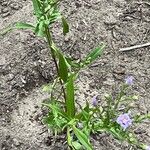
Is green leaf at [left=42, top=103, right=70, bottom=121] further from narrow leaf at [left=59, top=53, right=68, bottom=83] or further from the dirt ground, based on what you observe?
the dirt ground

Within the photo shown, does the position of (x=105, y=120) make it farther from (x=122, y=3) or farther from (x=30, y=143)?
(x=122, y=3)

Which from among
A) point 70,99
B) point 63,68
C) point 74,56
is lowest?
point 74,56

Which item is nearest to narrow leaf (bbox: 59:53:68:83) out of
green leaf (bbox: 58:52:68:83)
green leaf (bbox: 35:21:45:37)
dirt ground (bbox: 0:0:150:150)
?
green leaf (bbox: 58:52:68:83)

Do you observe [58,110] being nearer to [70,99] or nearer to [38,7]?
[70,99]

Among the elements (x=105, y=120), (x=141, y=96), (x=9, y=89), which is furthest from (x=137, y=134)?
(x=9, y=89)

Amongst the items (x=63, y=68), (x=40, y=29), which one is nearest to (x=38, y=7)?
(x=40, y=29)

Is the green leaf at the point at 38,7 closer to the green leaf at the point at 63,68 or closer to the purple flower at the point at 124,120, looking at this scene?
the green leaf at the point at 63,68

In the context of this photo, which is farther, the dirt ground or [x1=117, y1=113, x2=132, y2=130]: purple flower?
the dirt ground

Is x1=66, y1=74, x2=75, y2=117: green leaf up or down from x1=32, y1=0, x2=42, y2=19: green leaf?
down

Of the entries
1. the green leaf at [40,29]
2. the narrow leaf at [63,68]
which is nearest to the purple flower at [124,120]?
the narrow leaf at [63,68]
